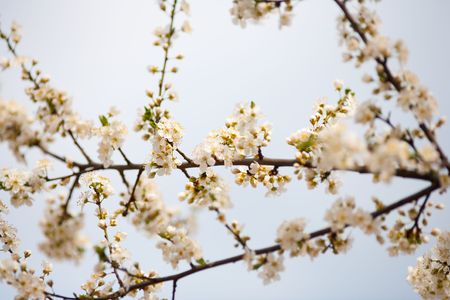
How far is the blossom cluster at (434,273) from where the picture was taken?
18.5 feet

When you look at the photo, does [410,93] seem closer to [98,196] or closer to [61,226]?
[61,226]

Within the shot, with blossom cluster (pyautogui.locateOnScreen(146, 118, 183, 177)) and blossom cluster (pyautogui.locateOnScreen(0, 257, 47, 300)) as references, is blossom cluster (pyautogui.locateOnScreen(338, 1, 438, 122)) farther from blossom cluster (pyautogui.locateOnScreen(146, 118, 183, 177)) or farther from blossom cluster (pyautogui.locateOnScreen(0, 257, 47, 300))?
blossom cluster (pyautogui.locateOnScreen(0, 257, 47, 300))

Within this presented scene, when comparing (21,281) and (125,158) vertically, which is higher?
(125,158)

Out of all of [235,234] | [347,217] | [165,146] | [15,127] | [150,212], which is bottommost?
[347,217]

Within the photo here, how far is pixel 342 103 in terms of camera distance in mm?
5945

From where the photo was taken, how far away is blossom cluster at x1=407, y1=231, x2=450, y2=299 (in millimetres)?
5652

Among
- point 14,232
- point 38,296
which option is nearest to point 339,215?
point 38,296

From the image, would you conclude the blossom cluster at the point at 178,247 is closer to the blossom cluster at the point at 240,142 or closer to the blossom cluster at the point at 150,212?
the blossom cluster at the point at 150,212

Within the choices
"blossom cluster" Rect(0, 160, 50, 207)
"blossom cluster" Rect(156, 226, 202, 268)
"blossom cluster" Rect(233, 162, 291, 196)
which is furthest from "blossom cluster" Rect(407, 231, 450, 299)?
"blossom cluster" Rect(0, 160, 50, 207)

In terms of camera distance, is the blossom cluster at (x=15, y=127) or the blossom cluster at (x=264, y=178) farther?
the blossom cluster at (x=264, y=178)

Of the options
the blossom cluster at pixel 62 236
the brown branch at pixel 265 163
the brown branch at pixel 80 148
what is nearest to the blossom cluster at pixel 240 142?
the brown branch at pixel 265 163

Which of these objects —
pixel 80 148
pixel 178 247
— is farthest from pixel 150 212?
pixel 80 148

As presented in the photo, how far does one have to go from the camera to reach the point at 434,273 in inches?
227

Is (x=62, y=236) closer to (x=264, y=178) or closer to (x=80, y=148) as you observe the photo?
(x=80, y=148)
